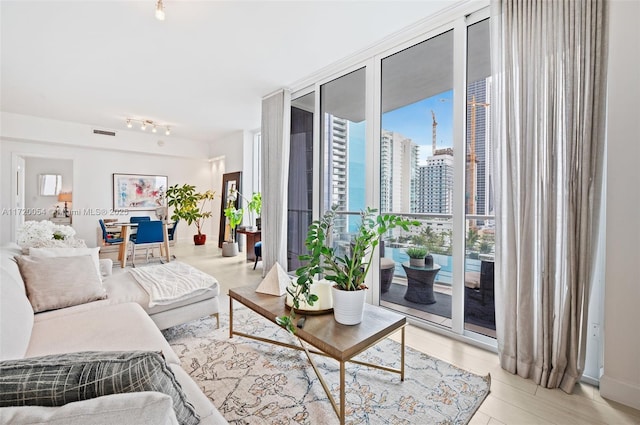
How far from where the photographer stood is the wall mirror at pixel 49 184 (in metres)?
7.40

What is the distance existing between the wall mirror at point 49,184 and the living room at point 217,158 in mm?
1867

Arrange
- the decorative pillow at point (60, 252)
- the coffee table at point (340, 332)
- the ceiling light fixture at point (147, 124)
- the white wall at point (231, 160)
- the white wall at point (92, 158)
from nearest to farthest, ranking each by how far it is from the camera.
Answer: the coffee table at point (340, 332), the decorative pillow at point (60, 252), the white wall at point (92, 158), the ceiling light fixture at point (147, 124), the white wall at point (231, 160)

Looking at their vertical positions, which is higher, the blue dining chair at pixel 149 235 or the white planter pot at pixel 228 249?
the blue dining chair at pixel 149 235

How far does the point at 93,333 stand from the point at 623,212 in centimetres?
302

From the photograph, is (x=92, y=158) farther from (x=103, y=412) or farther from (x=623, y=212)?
(x=623, y=212)

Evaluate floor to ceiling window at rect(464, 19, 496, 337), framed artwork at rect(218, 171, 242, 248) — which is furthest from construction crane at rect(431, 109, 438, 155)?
framed artwork at rect(218, 171, 242, 248)

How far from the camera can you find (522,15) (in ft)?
6.15

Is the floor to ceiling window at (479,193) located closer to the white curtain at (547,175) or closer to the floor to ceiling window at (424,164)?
the floor to ceiling window at (424,164)

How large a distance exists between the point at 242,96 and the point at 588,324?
4642 millimetres

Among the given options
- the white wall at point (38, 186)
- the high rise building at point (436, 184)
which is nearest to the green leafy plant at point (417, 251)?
the high rise building at point (436, 184)

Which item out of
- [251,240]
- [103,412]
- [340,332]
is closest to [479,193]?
[340,332]

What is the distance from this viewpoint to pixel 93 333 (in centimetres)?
156

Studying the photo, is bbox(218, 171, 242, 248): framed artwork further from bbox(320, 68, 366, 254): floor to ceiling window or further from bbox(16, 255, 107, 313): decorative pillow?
bbox(16, 255, 107, 313): decorative pillow

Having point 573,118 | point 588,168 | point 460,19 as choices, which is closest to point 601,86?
point 573,118
